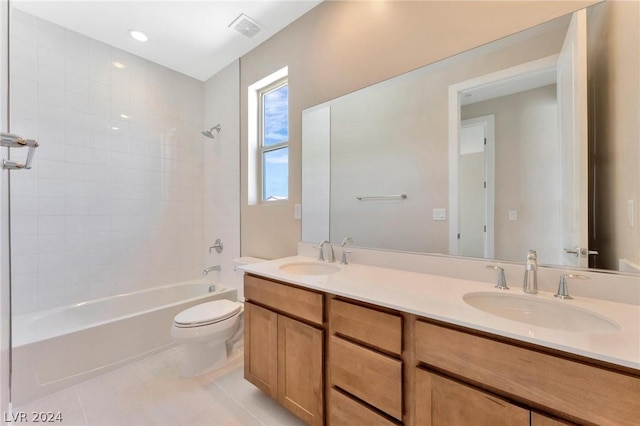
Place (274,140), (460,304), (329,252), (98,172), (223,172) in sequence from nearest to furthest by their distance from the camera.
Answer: (460,304), (329,252), (98,172), (274,140), (223,172)

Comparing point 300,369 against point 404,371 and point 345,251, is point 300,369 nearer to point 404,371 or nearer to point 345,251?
point 404,371

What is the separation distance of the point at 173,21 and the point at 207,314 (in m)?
2.33

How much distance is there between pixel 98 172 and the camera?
237cm

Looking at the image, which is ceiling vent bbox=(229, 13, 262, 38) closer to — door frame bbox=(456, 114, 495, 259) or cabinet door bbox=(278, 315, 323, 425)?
door frame bbox=(456, 114, 495, 259)

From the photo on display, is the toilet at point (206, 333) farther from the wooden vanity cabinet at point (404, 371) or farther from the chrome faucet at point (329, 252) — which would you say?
the chrome faucet at point (329, 252)

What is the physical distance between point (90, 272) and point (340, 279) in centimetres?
241

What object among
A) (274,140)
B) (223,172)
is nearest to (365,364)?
(274,140)

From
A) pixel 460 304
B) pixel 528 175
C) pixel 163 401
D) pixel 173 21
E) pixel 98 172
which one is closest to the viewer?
pixel 460 304

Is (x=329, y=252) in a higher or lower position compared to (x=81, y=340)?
higher

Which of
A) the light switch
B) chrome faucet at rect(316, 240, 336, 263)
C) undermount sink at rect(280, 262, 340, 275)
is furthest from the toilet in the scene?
the light switch

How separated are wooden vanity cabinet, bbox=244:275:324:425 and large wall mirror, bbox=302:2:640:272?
2.18ft

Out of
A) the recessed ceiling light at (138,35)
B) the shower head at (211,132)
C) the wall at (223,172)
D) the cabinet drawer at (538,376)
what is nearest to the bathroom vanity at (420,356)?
the cabinet drawer at (538,376)

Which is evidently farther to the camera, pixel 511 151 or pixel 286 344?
pixel 286 344

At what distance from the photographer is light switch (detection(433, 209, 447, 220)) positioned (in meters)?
1.41
